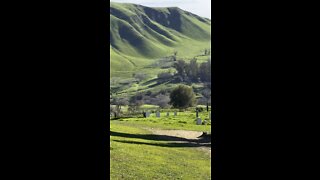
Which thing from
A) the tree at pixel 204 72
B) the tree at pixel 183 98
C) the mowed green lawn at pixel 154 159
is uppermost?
the tree at pixel 204 72

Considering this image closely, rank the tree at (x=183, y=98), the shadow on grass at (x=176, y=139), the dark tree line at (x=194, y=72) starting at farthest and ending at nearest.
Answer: the dark tree line at (x=194, y=72), the tree at (x=183, y=98), the shadow on grass at (x=176, y=139)

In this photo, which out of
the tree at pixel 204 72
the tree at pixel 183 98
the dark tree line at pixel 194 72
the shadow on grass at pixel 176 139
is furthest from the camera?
the dark tree line at pixel 194 72

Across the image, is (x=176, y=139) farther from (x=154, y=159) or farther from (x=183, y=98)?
(x=183, y=98)

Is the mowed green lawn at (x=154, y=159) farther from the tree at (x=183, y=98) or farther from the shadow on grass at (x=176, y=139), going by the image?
the tree at (x=183, y=98)

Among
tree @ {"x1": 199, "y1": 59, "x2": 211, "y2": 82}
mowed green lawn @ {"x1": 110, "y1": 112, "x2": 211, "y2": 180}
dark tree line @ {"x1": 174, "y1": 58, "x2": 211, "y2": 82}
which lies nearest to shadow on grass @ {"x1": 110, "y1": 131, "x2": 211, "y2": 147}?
mowed green lawn @ {"x1": 110, "y1": 112, "x2": 211, "y2": 180}

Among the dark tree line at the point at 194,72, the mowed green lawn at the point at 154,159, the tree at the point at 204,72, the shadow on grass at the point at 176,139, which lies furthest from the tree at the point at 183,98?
the tree at the point at 204,72

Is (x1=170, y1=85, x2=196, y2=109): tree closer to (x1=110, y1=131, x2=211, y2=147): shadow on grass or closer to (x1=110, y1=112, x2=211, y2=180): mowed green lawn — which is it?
(x1=110, y1=131, x2=211, y2=147): shadow on grass

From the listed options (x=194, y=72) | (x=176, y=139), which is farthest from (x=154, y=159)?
(x=194, y=72)
